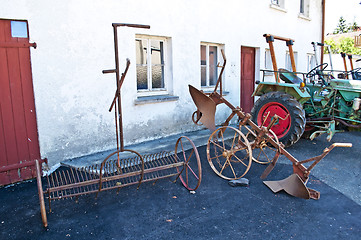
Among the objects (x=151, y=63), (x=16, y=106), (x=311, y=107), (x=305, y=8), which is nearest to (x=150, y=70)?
(x=151, y=63)

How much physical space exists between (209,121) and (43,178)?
8.34ft

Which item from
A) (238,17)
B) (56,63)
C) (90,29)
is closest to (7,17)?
(56,63)

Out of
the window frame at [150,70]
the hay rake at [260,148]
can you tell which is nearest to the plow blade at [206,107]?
the hay rake at [260,148]

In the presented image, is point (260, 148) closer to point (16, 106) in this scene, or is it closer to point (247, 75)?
point (16, 106)

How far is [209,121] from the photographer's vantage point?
4.14 m

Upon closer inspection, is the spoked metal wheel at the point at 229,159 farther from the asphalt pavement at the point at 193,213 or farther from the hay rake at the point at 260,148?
the asphalt pavement at the point at 193,213

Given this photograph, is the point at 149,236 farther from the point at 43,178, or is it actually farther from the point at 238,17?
the point at 238,17

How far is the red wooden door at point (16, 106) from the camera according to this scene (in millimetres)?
3802

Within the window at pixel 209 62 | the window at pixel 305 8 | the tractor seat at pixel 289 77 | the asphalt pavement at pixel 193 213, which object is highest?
the window at pixel 305 8

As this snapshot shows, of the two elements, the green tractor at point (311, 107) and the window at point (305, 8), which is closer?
the green tractor at point (311, 107)

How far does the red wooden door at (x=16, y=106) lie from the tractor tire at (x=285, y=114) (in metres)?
3.70

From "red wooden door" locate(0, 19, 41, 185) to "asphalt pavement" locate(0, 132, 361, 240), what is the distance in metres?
0.27

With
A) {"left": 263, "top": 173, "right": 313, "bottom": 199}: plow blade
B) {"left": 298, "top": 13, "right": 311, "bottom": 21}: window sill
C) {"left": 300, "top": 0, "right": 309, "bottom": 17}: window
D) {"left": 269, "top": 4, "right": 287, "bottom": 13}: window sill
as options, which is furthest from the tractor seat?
{"left": 300, "top": 0, "right": 309, "bottom": 17}: window

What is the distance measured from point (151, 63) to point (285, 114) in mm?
2809
